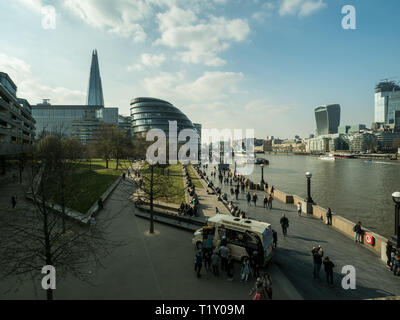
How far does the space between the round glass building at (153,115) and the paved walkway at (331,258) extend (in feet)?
250

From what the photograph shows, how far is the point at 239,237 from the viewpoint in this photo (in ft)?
31.3

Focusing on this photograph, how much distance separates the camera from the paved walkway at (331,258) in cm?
796

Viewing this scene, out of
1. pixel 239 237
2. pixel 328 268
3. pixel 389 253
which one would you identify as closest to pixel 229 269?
pixel 239 237

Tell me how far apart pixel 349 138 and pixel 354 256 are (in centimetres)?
22773

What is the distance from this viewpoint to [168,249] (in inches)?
429

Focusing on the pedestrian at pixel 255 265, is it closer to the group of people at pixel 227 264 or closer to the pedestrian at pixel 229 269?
the group of people at pixel 227 264

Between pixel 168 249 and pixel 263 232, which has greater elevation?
pixel 263 232

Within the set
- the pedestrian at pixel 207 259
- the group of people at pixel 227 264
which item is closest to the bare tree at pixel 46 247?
the group of people at pixel 227 264

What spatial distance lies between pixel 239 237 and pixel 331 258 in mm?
4932

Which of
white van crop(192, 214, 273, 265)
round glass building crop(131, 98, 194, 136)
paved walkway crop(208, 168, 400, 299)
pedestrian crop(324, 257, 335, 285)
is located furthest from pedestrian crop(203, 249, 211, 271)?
round glass building crop(131, 98, 194, 136)

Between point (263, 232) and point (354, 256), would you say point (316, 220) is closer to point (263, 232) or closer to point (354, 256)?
point (354, 256)

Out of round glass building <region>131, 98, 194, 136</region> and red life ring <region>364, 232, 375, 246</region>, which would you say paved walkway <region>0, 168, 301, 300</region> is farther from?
round glass building <region>131, 98, 194, 136</region>
